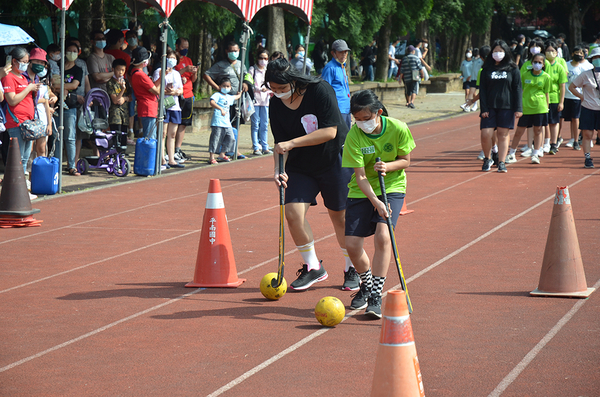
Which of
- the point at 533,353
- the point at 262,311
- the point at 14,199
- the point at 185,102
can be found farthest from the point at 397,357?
the point at 185,102

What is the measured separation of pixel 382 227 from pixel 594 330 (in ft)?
5.17

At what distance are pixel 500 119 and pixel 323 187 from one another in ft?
24.0

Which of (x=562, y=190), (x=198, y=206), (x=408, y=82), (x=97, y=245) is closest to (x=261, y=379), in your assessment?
(x=562, y=190)

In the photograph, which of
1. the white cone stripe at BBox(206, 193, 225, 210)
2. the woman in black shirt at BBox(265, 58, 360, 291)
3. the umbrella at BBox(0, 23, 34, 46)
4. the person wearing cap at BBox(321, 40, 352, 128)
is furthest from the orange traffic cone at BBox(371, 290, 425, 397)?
the umbrella at BBox(0, 23, 34, 46)

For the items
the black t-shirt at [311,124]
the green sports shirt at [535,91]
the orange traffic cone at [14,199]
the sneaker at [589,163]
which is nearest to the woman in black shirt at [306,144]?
the black t-shirt at [311,124]

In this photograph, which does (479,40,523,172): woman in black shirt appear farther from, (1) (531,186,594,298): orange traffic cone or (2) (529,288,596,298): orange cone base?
(2) (529,288,596,298): orange cone base

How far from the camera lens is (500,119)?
12.8 metres

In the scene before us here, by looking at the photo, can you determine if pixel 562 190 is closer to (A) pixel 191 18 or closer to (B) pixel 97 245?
(B) pixel 97 245

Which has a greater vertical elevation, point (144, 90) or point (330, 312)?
point (144, 90)

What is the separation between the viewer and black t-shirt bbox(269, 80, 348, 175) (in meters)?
6.05

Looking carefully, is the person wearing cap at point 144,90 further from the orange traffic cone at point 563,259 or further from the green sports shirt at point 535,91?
the orange traffic cone at point 563,259

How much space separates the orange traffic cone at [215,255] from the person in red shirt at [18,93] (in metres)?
5.48

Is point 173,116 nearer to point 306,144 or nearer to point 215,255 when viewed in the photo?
point 215,255

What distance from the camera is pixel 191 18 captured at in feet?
72.3
